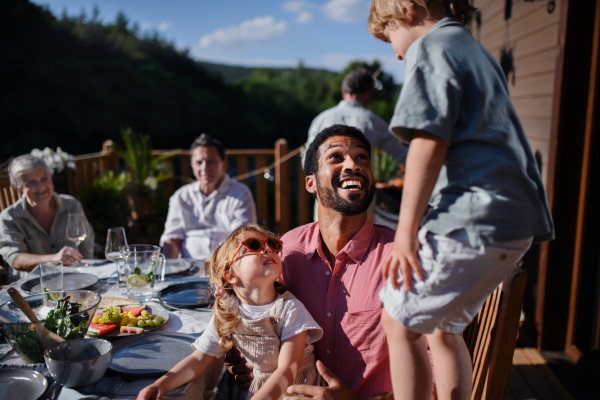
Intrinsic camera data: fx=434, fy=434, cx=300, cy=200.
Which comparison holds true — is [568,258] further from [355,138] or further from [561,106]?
[355,138]

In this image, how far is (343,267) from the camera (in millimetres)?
1585

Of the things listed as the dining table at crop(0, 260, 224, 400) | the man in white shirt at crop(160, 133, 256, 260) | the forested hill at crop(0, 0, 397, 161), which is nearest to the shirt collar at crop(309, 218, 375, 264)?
the dining table at crop(0, 260, 224, 400)

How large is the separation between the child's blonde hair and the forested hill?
7674 millimetres

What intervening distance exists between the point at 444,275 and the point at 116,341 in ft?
3.29

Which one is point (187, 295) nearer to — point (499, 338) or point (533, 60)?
point (499, 338)

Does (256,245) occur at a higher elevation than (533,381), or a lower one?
higher

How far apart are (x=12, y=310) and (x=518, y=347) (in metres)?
3.04

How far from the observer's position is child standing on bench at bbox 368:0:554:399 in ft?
3.43

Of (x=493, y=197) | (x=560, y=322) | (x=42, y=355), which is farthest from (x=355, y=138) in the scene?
(x=560, y=322)

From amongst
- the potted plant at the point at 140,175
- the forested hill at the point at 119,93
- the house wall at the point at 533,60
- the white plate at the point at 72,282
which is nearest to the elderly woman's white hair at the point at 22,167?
the white plate at the point at 72,282

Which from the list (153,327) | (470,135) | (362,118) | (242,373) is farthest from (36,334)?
(362,118)

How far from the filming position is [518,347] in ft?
9.96

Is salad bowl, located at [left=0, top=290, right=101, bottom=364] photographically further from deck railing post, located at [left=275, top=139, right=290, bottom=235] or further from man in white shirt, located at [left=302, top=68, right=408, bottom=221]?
deck railing post, located at [left=275, top=139, right=290, bottom=235]

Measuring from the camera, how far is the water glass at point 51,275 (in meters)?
1.57
